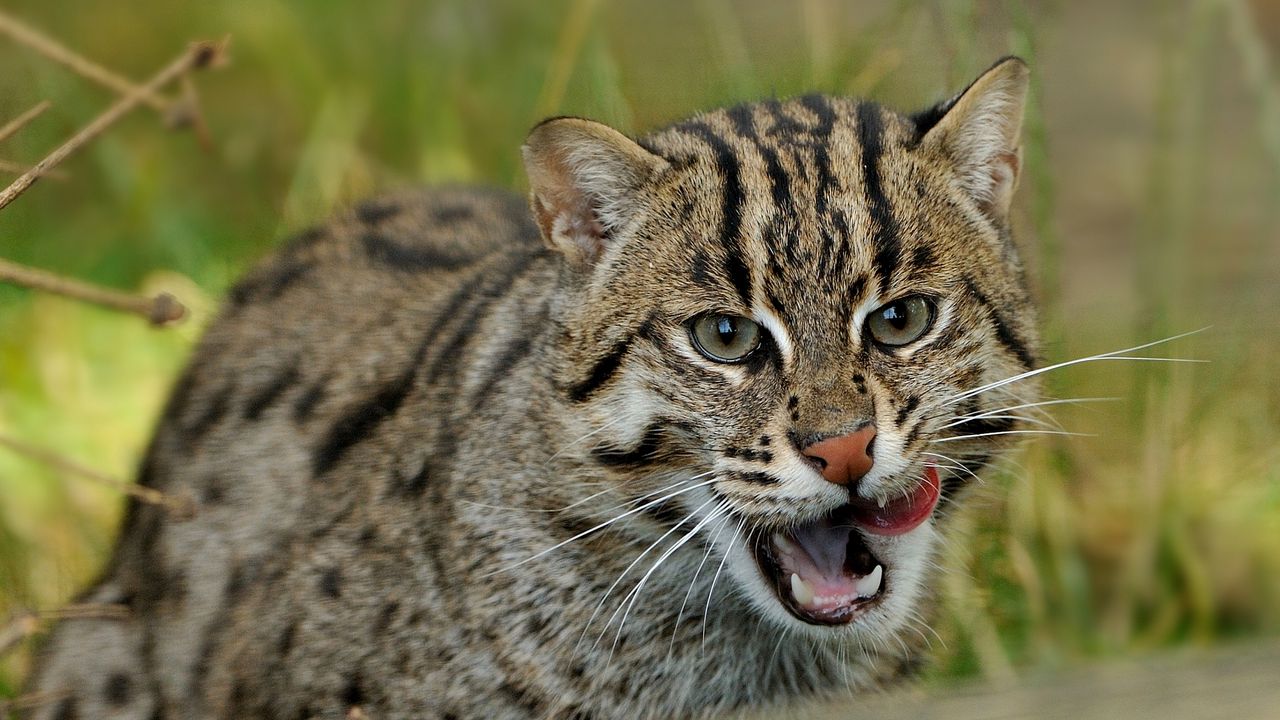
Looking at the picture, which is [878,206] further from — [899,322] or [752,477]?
[752,477]

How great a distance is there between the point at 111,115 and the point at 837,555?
2420 millimetres

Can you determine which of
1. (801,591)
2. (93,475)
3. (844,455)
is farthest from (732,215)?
(93,475)

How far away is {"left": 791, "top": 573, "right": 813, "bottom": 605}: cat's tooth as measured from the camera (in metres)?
4.19

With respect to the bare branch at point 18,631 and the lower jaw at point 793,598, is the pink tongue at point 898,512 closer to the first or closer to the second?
the lower jaw at point 793,598

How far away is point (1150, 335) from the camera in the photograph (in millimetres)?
6668

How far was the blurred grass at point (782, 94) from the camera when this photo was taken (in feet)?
21.8

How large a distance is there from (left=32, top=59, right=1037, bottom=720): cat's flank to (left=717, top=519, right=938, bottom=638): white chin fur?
13 mm

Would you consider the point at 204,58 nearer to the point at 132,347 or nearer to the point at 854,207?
the point at 854,207

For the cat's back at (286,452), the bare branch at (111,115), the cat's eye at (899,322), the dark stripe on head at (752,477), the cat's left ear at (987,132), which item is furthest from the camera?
the cat's back at (286,452)

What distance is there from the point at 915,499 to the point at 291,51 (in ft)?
25.1

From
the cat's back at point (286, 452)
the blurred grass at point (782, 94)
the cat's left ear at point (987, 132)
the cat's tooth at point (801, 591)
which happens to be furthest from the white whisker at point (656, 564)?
the cat's left ear at point (987, 132)

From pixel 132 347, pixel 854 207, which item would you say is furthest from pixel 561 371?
pixel 132 347

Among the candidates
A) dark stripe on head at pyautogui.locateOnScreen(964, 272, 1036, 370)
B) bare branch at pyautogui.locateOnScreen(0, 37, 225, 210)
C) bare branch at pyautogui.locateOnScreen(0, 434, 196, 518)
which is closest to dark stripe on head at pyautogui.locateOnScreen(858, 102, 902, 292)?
dark stripe on head at pyautogui.locateOnScreen(964, 272, 1036, 370)

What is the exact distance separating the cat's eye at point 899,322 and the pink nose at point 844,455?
38 centimetres
